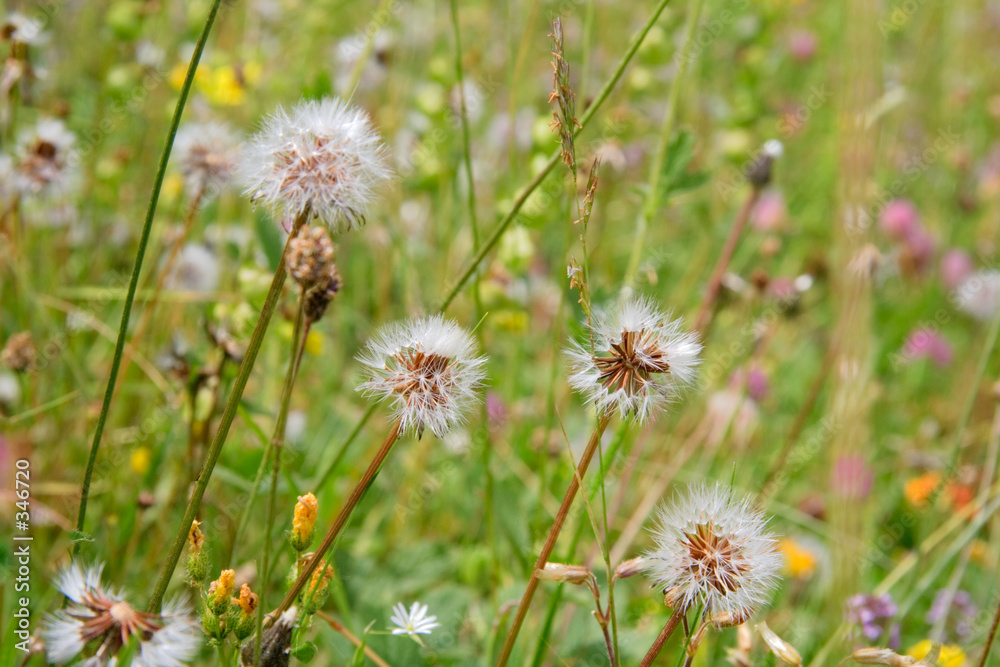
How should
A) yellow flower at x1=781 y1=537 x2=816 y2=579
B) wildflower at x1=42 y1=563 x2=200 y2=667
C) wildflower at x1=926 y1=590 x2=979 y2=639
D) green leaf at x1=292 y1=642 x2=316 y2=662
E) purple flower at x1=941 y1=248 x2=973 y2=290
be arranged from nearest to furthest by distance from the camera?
wildflower at x1=42 y1=563 x2=200 y2=667 → green leaf at x1=292 y1=642 x2=316 y2=662 → wildflower at x1=926 y1=590 x2=979 y2=639 → yellow flower at x1=781 y1=537 x2=816 y2=579 → purple flower at x1=941 y1=248 x2=973 y2=290

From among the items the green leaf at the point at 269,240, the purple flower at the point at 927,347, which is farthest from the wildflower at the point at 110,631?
the purple flower at the point at 927,347

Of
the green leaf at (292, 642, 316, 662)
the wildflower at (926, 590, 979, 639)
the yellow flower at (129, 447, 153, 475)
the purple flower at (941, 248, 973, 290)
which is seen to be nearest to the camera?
the green leaf at (292, 642, 316, 662)

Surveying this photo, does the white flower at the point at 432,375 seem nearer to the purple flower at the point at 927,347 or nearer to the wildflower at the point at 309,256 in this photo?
the wildflower at the point at 309,256

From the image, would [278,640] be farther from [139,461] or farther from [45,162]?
[45,162]

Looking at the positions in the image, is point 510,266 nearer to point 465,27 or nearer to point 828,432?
point 828,432

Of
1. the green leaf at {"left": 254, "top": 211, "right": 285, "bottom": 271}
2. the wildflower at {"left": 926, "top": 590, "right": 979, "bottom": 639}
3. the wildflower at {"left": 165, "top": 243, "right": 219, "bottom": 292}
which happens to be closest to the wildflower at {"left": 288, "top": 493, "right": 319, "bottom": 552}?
the green leaf at {"left": 254, "top": 211, "right": 285, "bottom": 271}

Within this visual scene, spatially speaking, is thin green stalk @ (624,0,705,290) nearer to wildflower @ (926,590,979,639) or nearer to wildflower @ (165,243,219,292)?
wildflower @ (926,590,979,639)
